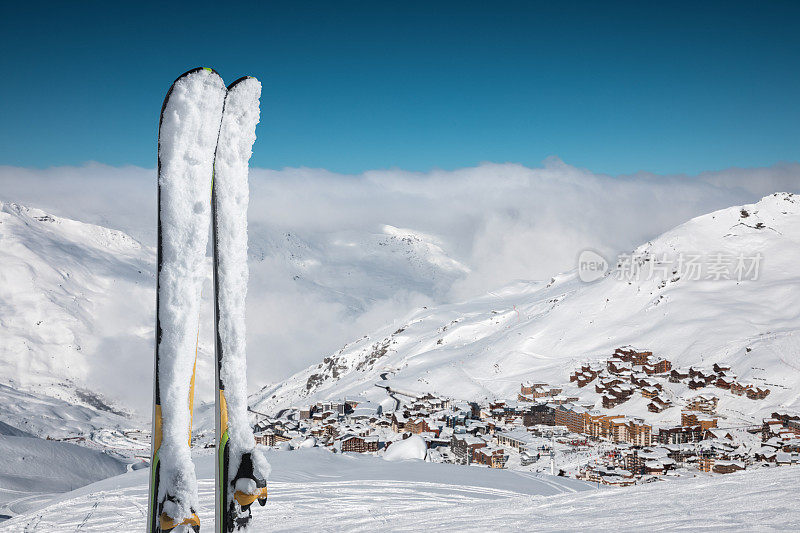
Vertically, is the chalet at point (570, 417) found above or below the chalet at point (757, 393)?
below

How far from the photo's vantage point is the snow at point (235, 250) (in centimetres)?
347

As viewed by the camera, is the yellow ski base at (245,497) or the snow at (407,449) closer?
the yellow ski base at (245,497)

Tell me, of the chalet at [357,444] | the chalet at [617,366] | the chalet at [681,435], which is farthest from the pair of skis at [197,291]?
the chalet at [617,366]

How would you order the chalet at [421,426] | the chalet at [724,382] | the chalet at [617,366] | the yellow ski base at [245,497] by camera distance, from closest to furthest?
the yellow ski base at [245,497] → the chalet at [421,426] → the chalet at [724,382] → the chalet at [617,366]

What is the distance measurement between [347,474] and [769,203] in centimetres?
9847

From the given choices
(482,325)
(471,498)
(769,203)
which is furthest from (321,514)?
(769,203)

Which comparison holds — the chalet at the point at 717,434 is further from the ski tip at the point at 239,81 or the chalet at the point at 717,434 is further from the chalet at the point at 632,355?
the ski tip at the point at 239,81

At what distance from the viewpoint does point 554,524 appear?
206 inches

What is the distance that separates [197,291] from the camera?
329 centimetres

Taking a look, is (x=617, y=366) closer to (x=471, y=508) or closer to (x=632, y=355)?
(x=632, y=355)

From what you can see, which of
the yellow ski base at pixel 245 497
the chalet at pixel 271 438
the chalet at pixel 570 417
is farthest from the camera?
the chalet at pixel 570 417

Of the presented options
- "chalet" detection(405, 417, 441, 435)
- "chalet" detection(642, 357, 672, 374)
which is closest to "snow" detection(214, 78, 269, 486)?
"chalet" detection(405, 417, 441, 435)

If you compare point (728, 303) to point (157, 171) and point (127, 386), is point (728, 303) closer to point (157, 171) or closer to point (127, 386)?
point (157, 171)

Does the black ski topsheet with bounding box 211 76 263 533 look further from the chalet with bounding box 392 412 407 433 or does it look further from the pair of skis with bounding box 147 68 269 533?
the chalet with bounding box 392 412 407 433
